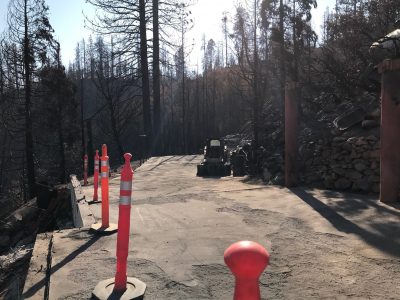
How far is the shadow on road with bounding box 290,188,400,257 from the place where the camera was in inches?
204

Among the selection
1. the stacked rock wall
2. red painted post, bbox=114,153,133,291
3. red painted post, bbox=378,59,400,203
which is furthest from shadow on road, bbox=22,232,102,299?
the stacked rock wall

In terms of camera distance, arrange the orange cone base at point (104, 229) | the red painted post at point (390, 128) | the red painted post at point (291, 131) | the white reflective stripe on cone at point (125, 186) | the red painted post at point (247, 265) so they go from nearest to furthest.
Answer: the red painted post at point (247, 265) < the white reflective stripe on cone at point (125, 186) < the orange cone base at point (104, 229) < the red painted post at point (390, 128) < the red painted post at point (291, 131)

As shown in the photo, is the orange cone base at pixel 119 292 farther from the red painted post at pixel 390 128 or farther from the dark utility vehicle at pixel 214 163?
the dark utility vehicle at pixel 214 163

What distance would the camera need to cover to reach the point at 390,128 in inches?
287

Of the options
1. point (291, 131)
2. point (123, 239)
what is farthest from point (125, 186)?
point (291, 131)

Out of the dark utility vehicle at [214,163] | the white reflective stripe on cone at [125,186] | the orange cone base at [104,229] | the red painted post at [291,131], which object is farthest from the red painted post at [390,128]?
the dark utility vehicle at [214,163]

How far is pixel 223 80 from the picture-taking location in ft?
220

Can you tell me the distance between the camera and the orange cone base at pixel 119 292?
3697 mm

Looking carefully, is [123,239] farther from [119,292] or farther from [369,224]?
[369,224]

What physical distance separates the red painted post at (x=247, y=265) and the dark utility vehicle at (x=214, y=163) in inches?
576

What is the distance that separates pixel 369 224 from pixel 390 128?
2.01 metres

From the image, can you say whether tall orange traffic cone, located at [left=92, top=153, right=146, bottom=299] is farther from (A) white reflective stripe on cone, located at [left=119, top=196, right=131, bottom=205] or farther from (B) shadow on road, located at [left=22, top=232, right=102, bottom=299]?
(B) shadow on road, located at [left=22, top=232, right=102, bottom=299]

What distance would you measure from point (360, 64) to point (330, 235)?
8.88 m

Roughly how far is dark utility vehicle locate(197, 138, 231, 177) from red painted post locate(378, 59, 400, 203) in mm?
9395
